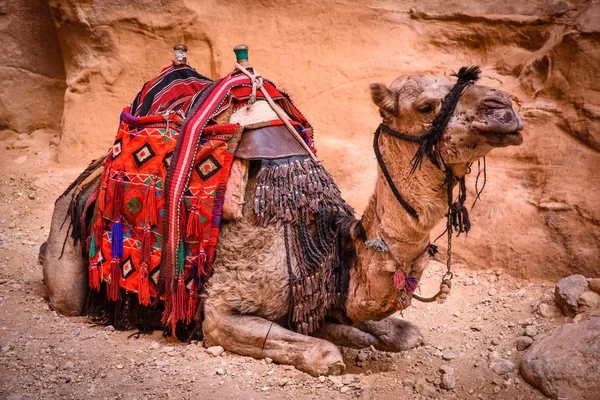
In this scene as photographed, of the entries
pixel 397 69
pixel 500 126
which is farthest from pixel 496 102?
pixel 397 69

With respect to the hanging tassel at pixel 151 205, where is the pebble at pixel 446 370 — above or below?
below

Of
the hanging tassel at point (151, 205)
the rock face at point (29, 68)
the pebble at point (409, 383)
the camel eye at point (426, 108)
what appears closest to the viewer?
the camel eye at point (426, 108)

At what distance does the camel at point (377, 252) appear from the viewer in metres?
2.51

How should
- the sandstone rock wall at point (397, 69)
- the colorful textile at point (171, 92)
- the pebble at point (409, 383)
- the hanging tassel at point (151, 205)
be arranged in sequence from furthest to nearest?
the sandstone rock wall at point (397, 69) < the colorful textile at point (171, 92) < the hanging tassel at point (151, 205) < the pebble at point (409, 383)

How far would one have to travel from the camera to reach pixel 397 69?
6.16 meters

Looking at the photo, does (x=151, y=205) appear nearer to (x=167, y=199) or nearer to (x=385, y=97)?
(x=167, y=199)

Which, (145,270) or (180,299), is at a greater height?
(145,270)

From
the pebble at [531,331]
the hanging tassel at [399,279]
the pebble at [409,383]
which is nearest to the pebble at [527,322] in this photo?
the pebble at [531,331]

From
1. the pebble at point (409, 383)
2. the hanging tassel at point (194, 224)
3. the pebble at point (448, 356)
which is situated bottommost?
the pebble at point (448, 356)

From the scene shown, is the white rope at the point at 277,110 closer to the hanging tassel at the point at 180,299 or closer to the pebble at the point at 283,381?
the hanging tassel at the point at 180,299

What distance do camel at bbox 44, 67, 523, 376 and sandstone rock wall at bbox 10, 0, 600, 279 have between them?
1895 mm

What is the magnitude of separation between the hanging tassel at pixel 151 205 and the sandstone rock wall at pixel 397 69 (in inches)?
102

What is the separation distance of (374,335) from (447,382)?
25.0 inches

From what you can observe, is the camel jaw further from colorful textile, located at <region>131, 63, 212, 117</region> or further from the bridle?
colorful textile, located at <region>131, 63, 212, 117</region>
